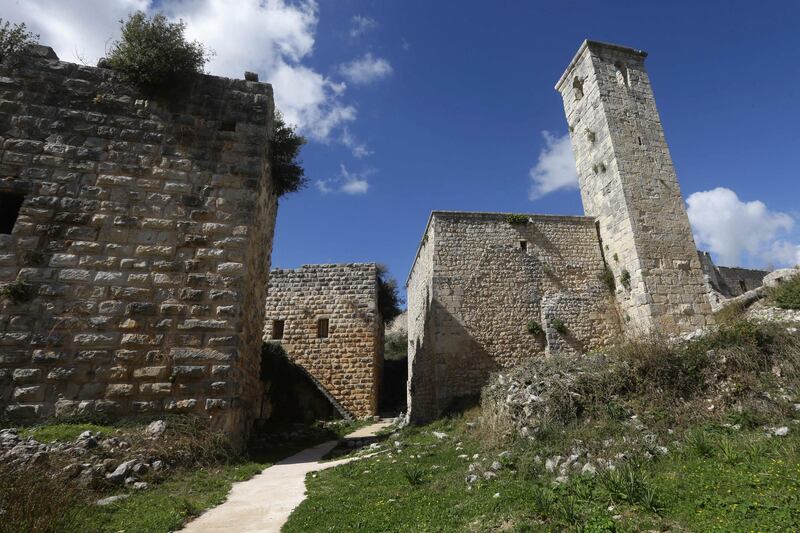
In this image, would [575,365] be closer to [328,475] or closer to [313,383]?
[328,475]

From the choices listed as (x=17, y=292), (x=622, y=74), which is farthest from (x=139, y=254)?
(x=622, y=74)

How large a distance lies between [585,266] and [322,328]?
383 inches

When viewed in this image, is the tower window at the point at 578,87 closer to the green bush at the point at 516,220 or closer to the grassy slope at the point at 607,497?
the green bush at the point at 516,220

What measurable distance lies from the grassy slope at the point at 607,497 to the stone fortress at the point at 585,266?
7.05 metres

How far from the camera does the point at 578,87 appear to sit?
15.7m

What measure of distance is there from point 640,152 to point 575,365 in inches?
368

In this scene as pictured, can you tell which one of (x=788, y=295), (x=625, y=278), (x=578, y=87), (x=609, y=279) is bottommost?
(x=788, y=295)

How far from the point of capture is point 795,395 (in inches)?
224

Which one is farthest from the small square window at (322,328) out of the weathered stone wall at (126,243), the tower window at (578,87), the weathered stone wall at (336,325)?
the tower window at (578,87)

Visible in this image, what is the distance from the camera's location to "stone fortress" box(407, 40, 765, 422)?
12.3m

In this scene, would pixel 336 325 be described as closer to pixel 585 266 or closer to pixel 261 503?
pixel 585 266

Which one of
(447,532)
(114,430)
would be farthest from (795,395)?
(114,430)

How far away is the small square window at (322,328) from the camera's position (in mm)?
→ 15495

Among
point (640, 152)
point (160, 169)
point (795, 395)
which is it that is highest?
point (640, 152)
